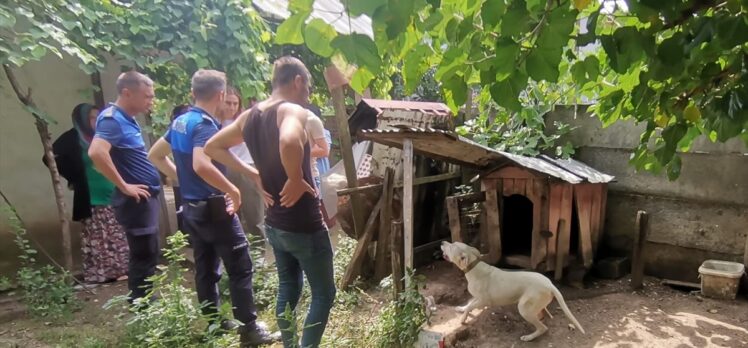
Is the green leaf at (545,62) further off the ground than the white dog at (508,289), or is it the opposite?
the green leaf at (545,62)

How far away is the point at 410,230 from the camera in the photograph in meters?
2.99

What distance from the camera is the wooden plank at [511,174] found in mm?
3607

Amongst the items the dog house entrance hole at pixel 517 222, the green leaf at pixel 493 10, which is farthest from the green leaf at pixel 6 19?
the dog house entrance hole at pixel 517 222

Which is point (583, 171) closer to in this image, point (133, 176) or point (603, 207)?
point (603, 207)

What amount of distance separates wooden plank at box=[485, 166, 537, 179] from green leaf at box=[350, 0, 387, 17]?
2933 mm

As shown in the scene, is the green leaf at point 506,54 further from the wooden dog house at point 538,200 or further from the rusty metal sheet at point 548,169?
the rusty metal sheet at point 548,169

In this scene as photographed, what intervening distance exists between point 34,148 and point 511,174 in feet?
14.8

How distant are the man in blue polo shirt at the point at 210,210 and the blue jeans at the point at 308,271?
452 mm

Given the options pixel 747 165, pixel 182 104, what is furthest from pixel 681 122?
pixel 182 104

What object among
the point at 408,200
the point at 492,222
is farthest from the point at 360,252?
the point at 492,222

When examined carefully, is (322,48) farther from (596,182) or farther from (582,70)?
(596,182)

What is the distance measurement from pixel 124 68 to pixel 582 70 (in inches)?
163

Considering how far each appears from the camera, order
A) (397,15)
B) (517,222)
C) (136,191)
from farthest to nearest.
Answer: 1. (517,222)
2. (136,191)
3. (397,15)

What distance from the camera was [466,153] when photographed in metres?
3.52
